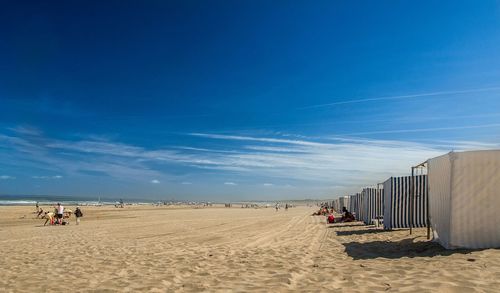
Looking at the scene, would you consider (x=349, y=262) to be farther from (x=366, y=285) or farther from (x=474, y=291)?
(x=474, y=291)

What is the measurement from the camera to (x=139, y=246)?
1121 centimetres

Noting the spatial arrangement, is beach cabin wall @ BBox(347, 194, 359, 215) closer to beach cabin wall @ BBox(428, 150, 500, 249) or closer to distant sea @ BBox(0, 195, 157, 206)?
beach cabin wall @ BBox(428, 150, 500, 249)

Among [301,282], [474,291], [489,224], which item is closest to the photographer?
[474,291]

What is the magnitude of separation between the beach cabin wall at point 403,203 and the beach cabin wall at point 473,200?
17.9ft

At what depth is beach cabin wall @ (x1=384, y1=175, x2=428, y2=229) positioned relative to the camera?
528 inches

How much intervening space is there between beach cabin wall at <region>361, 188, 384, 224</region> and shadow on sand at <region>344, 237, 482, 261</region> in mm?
7219

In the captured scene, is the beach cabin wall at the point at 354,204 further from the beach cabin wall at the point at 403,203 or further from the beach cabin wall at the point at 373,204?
the beach cabin wall at the point at 403,203

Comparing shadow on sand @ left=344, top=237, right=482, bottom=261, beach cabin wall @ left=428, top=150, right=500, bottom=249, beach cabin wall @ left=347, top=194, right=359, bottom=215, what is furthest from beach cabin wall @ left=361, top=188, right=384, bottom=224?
beach cabin wall @ left=428, top=150, right=500, bottom=249

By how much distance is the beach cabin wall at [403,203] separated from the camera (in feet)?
44.0

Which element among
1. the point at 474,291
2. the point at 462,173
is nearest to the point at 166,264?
the point at 474,291

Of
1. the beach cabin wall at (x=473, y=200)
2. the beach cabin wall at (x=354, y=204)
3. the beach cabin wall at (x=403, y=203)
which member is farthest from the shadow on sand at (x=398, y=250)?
the beach cabin wall at (x=354, y=204)

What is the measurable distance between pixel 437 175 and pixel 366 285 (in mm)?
4703

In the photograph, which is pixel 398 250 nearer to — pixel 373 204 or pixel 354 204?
pixel 373 204

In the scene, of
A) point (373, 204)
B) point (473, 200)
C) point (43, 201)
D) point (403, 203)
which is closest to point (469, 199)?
point (473, 200)
